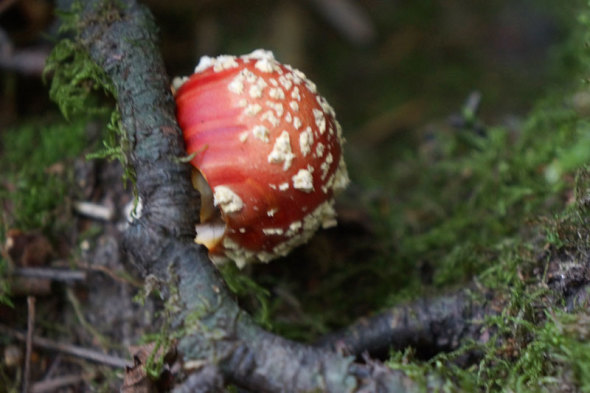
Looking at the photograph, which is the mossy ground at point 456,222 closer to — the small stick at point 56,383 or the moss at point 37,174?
the moss at point 37,174

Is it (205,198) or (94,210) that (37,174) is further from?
(205,198)

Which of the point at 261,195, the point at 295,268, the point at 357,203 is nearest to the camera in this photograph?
the point at 261,195

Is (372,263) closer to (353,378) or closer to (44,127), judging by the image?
(353,378)

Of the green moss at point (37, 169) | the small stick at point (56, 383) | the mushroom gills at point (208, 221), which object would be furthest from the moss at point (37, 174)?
the mushroom gills at point (208, 221)

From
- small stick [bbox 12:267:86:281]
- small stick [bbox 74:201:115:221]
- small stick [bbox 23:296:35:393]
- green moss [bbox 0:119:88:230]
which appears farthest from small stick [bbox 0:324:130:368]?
small stick [bbox 74:201:115:221]

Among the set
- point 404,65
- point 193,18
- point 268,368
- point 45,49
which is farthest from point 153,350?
point 404,65

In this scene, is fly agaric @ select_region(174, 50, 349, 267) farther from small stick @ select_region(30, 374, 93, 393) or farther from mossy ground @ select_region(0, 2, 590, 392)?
small stick @ select_region(30, 374, 93, 393)
